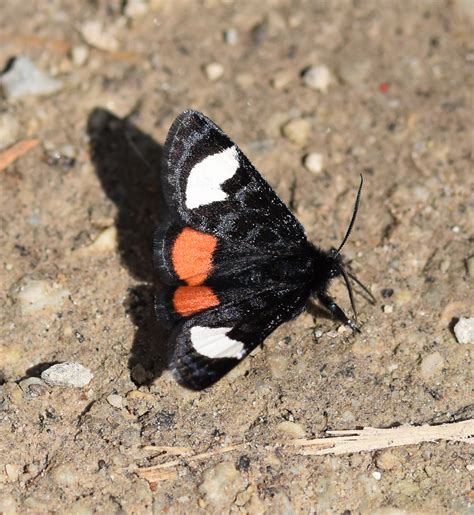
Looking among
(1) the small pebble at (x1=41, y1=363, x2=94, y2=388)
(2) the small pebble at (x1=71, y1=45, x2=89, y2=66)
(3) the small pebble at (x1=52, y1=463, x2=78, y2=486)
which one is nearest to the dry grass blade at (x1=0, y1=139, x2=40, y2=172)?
(2) the small pebble at (x1=71, y1=45, x2=89, y2=66)

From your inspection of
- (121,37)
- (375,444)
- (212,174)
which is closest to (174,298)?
(212,174)

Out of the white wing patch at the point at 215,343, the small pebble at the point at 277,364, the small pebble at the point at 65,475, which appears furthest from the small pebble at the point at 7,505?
the small pebble at the point at 277,364

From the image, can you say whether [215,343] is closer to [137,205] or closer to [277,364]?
[277,364]

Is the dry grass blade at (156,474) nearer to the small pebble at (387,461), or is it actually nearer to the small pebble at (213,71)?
the small pebble at (387,461)

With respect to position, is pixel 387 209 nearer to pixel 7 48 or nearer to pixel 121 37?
pixel 121 37

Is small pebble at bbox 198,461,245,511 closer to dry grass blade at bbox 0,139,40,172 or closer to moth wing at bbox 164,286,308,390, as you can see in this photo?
moth wing at bbox 164,286,308,390

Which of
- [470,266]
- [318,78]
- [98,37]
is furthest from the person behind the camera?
[98,37]

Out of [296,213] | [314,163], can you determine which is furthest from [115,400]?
[314,163]
